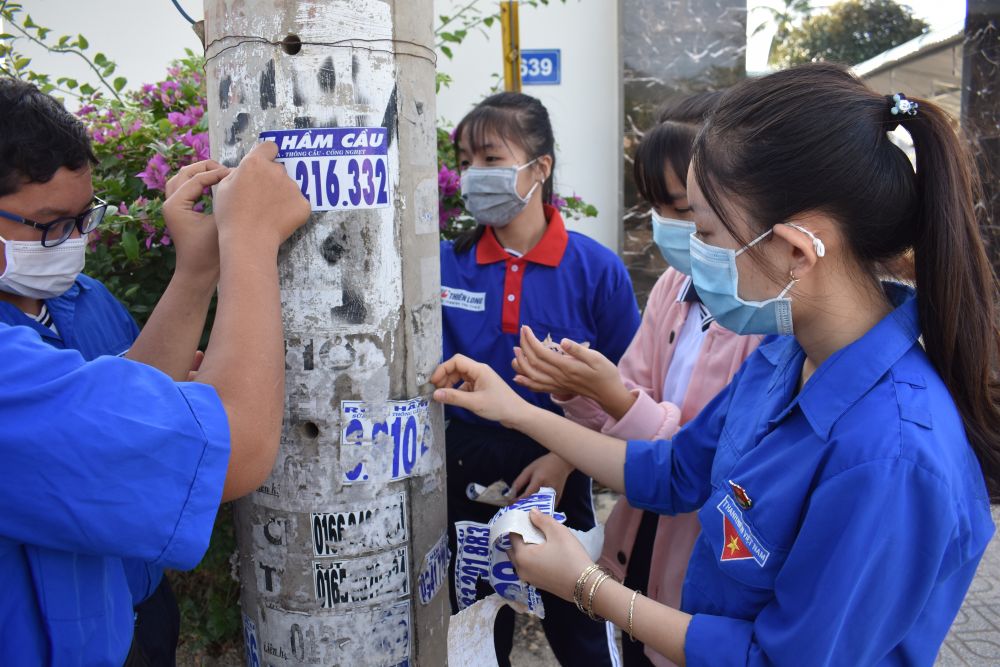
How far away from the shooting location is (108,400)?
0.99m

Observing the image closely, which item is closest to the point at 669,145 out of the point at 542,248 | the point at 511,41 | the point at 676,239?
the point at 676,239

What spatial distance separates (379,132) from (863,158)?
2.78 feet

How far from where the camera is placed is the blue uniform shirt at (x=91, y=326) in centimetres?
157

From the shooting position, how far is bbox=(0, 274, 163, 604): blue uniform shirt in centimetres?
157

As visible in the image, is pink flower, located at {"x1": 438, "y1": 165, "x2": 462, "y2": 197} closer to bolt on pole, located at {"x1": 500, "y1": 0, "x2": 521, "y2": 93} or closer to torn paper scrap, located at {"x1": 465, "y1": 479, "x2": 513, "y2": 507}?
torn paper scrap, located at {"x1": 465, "y1": 479, "x2": 513, "y2": 507}

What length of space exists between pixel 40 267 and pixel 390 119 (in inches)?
31.1

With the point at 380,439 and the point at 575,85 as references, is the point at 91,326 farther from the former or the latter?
the point at 575,85

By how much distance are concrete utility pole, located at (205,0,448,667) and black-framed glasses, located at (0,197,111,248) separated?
1.14 ft

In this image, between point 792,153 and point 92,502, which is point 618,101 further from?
point 92,502

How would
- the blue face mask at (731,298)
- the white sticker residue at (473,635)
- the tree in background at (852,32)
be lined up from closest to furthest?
the blue face mask at (731,298)
the white sticker residue at (473,635)
the tree in background at (852,32)


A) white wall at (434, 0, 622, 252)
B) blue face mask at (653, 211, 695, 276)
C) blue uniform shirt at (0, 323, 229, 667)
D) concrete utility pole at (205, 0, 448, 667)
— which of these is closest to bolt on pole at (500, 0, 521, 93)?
white wall at (434, 0, 622, 252)

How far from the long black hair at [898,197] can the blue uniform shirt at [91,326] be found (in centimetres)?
142

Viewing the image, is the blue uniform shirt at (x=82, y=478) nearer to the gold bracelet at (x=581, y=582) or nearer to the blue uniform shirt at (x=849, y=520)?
the gold bracelet at (x=581, y=582)

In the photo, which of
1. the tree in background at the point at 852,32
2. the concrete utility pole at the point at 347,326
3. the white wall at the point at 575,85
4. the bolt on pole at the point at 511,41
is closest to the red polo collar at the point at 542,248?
the concrete utility pole at the point at 347,326
